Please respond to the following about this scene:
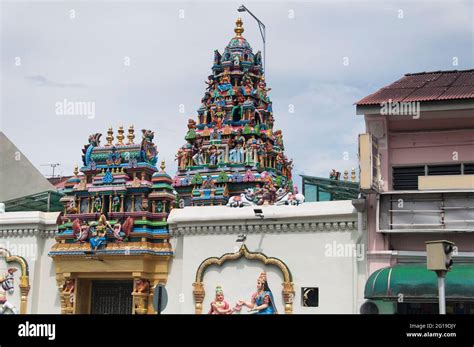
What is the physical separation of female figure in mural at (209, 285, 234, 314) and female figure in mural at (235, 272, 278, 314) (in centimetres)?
59

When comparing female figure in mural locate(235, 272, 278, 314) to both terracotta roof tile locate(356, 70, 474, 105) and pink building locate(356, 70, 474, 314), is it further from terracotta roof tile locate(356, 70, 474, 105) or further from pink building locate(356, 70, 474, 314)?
terracotta roof tile locate(356, 70, 474, 105)

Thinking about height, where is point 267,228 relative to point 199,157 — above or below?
below

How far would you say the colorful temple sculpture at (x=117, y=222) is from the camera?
24.2 m

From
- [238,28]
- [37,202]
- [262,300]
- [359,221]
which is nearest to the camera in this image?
[359,221]

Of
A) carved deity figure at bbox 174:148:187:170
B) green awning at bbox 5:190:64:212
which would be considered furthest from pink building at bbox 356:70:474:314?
carved deity figure at bbox 174:148:187:170

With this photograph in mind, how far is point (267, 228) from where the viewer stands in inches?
904

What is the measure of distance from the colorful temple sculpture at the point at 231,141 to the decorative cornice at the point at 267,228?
17423 millimetres

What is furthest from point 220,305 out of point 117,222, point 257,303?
point 117,222

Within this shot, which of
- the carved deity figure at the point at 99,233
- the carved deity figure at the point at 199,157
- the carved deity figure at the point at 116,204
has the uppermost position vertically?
the carved deity figure at the point at 199,157

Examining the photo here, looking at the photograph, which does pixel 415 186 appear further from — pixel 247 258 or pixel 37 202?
pixel 37 202

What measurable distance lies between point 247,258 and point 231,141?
901 inches

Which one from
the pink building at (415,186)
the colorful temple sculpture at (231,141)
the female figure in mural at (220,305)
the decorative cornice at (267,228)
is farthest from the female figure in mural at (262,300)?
the colorful temple sculpture at (231,141)

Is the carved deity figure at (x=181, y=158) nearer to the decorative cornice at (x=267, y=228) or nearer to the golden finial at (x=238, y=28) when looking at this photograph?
the golden finial at (x=238, y=28)

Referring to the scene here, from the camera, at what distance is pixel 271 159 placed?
46.4m
